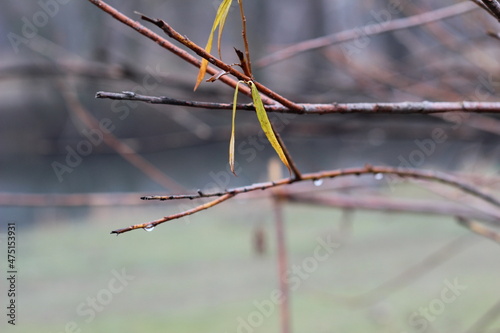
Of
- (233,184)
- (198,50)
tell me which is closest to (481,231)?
(198,50)

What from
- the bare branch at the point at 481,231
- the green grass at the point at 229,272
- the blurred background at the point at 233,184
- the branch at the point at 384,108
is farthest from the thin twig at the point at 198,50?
the green grass at the point at 229,272

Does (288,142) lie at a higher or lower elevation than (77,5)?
lower

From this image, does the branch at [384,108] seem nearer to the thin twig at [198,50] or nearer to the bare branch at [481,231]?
the thin twig at [198,50]

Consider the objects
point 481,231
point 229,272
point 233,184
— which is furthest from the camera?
point 233,184

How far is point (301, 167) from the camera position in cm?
211

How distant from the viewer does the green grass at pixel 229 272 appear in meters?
1.15

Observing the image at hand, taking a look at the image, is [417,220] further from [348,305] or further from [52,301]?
[52,301]

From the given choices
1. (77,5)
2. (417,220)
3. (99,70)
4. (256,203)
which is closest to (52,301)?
(99,70)

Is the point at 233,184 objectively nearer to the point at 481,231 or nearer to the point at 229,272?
the point at 229,272

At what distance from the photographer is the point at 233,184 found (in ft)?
6.73

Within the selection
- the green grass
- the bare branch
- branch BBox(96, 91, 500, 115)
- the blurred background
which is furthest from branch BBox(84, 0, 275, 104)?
the green grass

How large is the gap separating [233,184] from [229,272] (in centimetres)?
70

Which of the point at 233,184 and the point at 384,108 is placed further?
the point at 233,184

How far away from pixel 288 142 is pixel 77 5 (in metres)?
0.96
